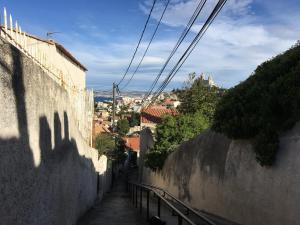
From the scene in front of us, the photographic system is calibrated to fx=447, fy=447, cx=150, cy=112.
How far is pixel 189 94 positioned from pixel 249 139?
24686 mm

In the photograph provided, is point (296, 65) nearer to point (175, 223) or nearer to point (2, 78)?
point (175, 223)

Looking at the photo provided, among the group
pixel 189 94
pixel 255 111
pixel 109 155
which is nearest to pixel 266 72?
pixel 255 111

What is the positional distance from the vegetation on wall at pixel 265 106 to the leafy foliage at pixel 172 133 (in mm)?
11926

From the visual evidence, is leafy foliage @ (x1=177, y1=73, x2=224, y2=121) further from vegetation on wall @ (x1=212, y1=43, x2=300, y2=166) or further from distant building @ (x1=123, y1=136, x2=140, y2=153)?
distant building @ (x1=123, y1=136, x2=140, y2=153)

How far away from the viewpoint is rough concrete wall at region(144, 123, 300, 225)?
7.41m

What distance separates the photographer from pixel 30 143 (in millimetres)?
5719

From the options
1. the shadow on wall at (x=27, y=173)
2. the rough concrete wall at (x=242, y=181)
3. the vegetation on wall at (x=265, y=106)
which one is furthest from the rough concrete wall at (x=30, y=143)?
the rough concrete wall at (x=242, y=181)

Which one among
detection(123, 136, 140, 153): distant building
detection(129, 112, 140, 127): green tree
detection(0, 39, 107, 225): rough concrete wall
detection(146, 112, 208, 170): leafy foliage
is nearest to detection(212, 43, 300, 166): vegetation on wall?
detection(0, 39, 107, 225): rough concrete wall

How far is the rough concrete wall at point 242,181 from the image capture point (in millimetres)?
7410

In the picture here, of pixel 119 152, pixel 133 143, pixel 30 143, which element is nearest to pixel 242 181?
pixel 30 143

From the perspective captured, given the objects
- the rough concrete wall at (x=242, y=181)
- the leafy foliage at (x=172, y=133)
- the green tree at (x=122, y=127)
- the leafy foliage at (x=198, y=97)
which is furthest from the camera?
the green tree at (x=122, y=127)

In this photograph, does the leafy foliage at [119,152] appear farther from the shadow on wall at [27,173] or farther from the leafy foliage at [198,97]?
the shadow on wall at [27,173]

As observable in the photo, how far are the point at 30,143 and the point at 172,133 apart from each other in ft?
54.5

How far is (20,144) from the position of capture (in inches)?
206
